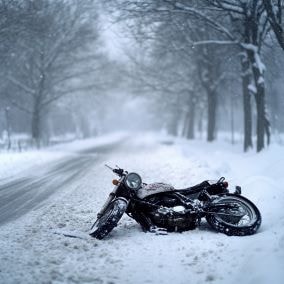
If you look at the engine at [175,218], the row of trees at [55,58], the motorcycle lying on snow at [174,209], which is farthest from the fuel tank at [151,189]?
the row of trees at [55,58]

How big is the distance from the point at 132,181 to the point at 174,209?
97 cm

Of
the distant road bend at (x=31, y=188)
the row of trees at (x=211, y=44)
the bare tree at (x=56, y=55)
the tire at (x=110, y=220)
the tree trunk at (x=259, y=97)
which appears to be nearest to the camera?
the tire at (x=110, y=220)

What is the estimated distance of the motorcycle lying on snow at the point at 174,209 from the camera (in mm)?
7754

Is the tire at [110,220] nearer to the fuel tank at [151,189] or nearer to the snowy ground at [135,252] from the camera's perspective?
the snowy ground at [135,252]

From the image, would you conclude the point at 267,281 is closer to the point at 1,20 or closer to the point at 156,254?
the point at 156,254

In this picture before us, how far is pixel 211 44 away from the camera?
28.5 m

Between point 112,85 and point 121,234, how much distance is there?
33.4 m

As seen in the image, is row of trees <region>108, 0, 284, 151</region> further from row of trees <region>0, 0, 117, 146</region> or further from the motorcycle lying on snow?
the motorcycle lying on snow

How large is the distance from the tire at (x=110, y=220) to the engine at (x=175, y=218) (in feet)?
2.21

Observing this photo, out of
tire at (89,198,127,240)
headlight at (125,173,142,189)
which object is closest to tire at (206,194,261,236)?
headlight at (125,173,142,189)

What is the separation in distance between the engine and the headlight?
2.02ft

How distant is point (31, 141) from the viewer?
34.7 metres

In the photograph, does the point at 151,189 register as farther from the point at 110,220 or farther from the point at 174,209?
the point at 110,220

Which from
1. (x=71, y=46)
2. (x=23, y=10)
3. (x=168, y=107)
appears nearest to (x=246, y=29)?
(x=23, y=10)
